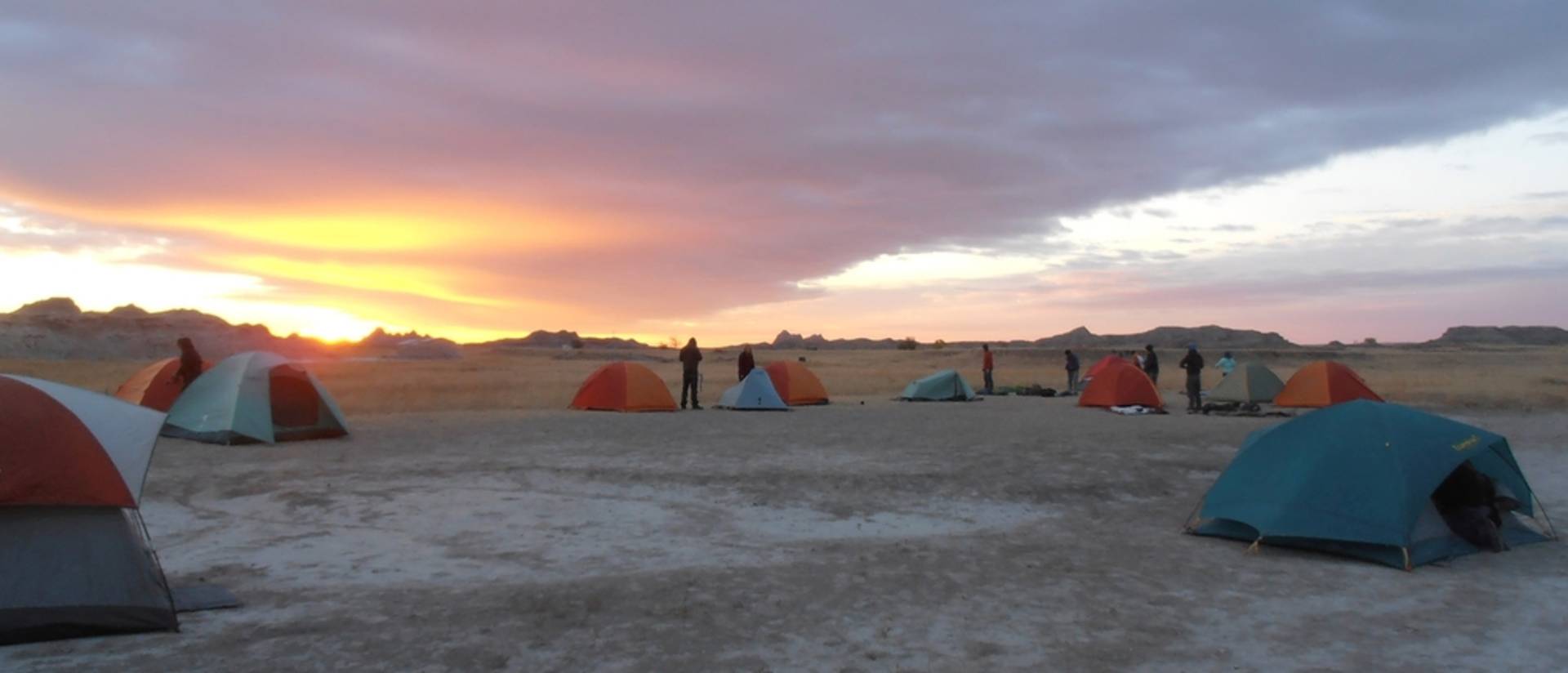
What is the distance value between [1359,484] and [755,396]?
17.9 metres

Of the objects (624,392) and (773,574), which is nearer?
(773,574)

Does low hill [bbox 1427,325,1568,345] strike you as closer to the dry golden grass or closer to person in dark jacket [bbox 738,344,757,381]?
the dry golden grass

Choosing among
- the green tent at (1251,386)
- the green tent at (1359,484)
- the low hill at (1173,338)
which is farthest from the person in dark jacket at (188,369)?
the low hill at (1173,338)

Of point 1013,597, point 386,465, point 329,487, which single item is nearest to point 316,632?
point 1013,597

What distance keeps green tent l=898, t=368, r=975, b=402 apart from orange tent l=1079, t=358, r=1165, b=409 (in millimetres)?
4467

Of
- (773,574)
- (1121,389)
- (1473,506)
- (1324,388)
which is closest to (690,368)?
(1121,389)

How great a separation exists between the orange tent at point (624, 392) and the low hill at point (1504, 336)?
149 metres

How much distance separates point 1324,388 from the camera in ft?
81.9

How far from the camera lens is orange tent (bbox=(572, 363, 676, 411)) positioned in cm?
2486

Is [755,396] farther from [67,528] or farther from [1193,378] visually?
[67,528]

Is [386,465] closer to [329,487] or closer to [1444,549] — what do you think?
[329,487]

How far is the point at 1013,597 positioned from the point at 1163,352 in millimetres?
74347

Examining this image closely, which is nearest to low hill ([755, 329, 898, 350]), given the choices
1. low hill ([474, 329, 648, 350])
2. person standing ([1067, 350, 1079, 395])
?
low hill ([474, 329, 648, 350])

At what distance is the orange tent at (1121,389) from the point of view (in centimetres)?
2594
